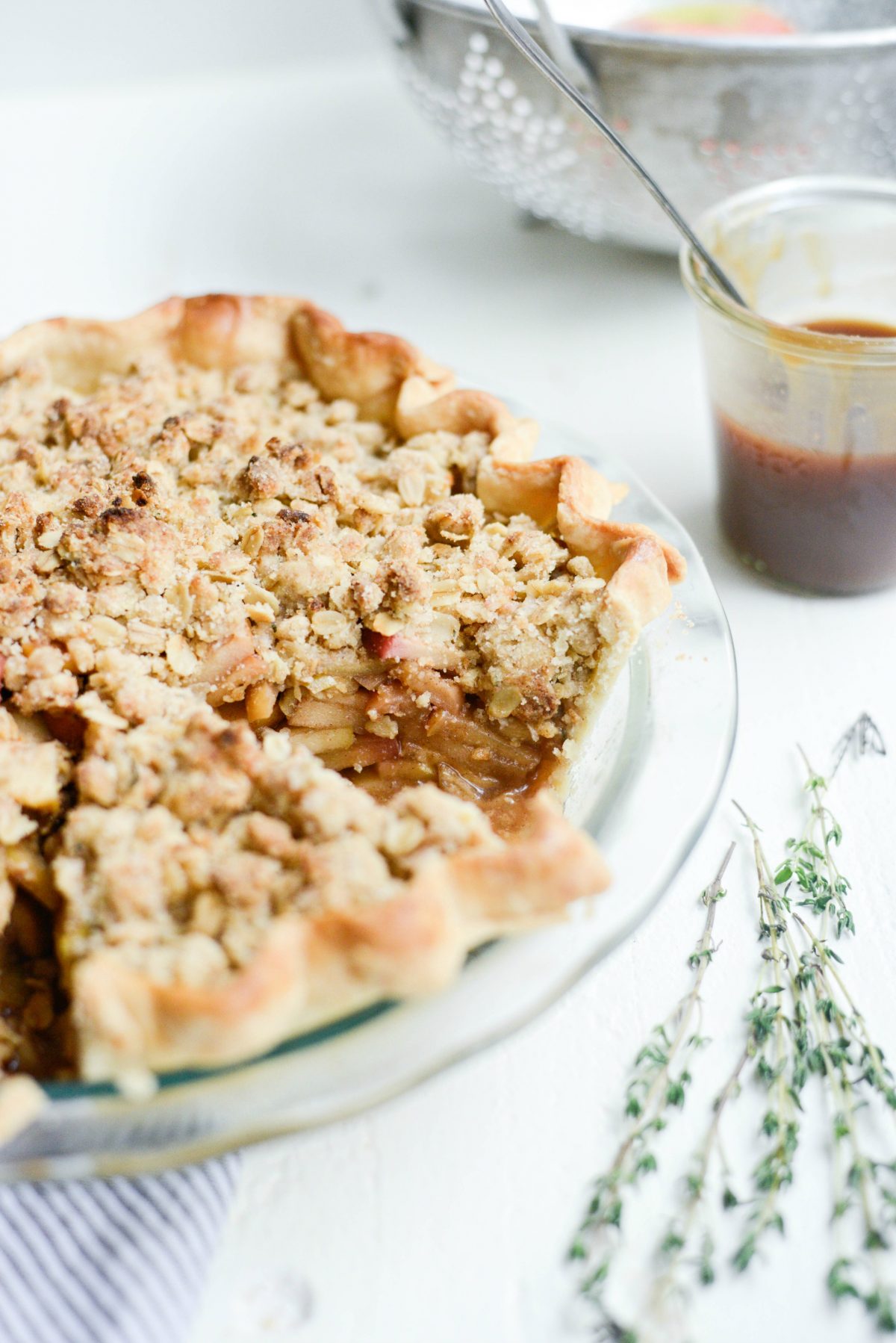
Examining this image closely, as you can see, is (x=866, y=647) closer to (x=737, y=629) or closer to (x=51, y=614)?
(x=737, y=629)

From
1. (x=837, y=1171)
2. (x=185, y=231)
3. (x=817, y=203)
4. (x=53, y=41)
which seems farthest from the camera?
(x=53, y=41)

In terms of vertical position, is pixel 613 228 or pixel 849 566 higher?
pixel 613 228

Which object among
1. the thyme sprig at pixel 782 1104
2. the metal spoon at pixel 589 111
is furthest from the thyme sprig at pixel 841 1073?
the metal spoon at pixel 589 111

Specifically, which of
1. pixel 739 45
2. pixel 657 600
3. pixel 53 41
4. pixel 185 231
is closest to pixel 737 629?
pixel 657 600

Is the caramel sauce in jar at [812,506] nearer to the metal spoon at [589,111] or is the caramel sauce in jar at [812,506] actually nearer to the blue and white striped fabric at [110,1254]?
the metal spoon at [589,111]

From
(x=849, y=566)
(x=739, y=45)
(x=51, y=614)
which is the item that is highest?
(x=739, y=45)

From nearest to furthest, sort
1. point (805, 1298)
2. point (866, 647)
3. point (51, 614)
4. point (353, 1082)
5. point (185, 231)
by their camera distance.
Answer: point (353, 1082) < point (805, 1298) < point (51, 614) < point (866, 647) < point (185, 231)

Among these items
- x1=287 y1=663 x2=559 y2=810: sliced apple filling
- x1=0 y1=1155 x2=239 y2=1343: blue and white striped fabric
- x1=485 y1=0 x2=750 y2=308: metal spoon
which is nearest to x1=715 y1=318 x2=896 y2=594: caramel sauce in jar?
x1=485 y1=0 x2=750 y2=308: metal spoon
